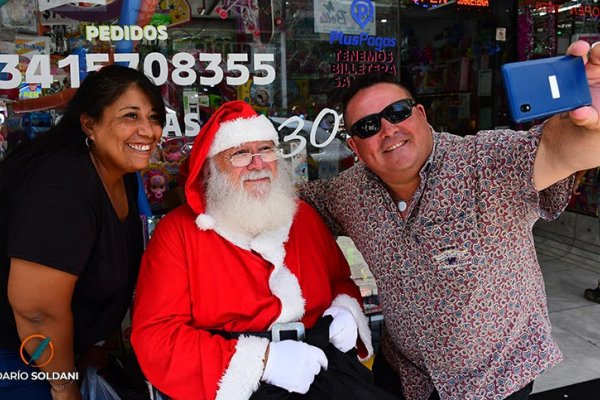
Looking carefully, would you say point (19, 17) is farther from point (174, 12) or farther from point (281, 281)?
point (281, 281)

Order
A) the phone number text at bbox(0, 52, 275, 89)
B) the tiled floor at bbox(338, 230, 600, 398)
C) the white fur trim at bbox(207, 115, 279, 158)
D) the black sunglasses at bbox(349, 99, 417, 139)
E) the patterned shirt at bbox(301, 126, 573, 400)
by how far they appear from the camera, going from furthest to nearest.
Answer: the tiled floor at bbox(338, 230, 600, 398)
the phone number text at bbox(0, 52, 275, 89)
the white fur trim at bbox(207, 115, 279, 158)
the black sunglasses at bbox(349, 99, 417, 139)
the patterned shirt at bbox(301, 126, 573, 400)

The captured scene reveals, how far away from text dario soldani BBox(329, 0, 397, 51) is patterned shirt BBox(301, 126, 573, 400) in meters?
2.12

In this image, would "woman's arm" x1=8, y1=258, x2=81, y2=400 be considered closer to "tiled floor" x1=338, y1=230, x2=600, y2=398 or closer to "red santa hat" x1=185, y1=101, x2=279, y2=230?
"red santa hat" x1=185, y1=101, x2=279, y2=230

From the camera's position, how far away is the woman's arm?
5.60 ft

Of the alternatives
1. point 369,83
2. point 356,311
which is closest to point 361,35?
point 369,83

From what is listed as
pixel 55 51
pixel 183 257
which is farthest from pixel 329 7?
pixel 183 257

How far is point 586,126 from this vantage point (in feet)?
3.97

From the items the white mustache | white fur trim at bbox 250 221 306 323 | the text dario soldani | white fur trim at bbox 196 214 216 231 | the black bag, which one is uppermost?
the text dario soldani

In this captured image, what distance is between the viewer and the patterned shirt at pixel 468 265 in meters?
1.64

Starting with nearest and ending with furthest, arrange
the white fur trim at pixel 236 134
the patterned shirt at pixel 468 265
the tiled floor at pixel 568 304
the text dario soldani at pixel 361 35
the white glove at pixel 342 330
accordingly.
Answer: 1. the patterned shirt at pixel 468 265
2. the white glove at pixel 342 330
3. the white fur trim at pixel 236 134
4. the tiled floor at pixel 568 304
5. the text dario soldani at pixel 361 35

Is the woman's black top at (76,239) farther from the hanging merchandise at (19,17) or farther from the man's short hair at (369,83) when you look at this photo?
the hanging merchandise at (19,17)

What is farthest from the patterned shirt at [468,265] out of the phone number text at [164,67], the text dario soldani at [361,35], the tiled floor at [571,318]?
the text dario soldani at [361,35]

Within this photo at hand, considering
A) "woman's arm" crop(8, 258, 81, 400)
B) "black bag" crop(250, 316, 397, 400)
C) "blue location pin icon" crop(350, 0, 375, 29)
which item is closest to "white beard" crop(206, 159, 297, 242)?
"black bag" crop(250, 316, 397, 400)

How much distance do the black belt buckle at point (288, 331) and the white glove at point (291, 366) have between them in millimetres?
85
